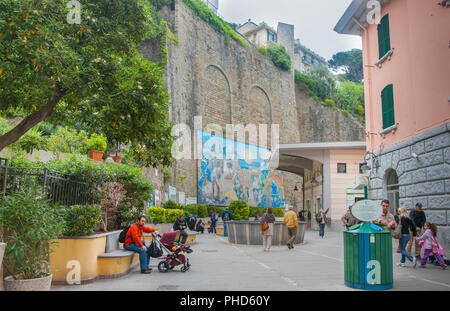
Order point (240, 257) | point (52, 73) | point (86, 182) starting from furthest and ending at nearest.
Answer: point (240, 257) < point (86, 182) < point (52, 73)

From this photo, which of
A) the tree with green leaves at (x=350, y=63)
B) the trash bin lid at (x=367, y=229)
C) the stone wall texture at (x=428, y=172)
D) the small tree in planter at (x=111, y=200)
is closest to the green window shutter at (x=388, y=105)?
the stone wall texture at (x=428, y=172)

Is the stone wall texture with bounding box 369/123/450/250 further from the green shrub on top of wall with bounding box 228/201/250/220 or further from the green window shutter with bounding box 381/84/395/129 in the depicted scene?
the green shrub on top of wall with bounding box 228/201/250/220

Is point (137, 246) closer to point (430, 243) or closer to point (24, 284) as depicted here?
point (24, 284)

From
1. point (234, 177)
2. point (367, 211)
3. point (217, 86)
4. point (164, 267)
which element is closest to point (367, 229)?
point (367, 211)

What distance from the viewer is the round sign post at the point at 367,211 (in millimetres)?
7320

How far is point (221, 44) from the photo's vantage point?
36750 mm

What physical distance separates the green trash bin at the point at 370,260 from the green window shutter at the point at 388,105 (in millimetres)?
8726

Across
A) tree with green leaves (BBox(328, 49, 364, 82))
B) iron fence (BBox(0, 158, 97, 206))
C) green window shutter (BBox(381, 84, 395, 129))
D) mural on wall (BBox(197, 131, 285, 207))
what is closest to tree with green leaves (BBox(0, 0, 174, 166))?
iron fence (BBox(0, 158, 97, 206))

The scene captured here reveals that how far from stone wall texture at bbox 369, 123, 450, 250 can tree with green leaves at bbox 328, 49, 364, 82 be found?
240 feet

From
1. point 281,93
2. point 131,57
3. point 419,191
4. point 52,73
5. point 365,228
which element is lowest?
point 365,228

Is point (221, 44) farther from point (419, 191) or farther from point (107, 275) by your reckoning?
point (107, 275)
